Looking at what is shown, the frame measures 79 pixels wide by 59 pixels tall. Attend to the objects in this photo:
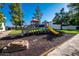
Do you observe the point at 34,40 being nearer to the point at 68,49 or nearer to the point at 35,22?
the point at 35,22

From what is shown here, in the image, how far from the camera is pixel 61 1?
22.4ft

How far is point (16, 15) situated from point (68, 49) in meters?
2.61

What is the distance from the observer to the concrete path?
247 inches

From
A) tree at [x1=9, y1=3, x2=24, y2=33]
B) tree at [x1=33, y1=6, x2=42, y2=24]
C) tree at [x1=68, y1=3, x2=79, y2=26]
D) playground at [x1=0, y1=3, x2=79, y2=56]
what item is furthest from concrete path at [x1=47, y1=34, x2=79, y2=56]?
tree at [x1=9, y1=3, x2=24, y2=33]

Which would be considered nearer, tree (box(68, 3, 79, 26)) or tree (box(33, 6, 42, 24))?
tree (box(33, 6, 42, 24))

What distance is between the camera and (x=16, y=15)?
7754 millimetres

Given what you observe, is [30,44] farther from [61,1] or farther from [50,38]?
[61,1]

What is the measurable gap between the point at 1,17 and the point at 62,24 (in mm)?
2504

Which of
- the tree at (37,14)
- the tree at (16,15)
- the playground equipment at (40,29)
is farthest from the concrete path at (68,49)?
the tree at (16,15)

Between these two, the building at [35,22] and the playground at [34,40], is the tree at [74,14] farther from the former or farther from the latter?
the building at [35,22]

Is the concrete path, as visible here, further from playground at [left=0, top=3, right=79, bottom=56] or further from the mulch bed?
the mulch bed

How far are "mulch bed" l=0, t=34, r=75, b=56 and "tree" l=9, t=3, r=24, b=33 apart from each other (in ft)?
2.23

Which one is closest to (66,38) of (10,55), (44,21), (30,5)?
(44,21)

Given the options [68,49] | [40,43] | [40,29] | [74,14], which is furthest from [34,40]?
[74,14]
